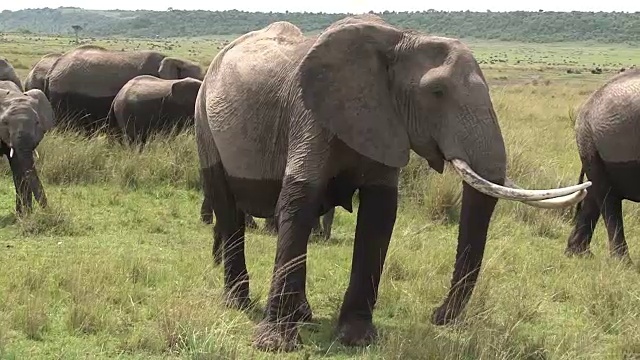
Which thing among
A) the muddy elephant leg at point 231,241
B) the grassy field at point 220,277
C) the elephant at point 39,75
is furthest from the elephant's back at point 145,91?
the muddy elephant leg at point 231,241

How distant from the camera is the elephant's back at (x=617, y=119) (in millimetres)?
8781

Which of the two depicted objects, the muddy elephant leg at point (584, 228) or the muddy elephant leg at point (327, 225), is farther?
the muddy elephant leg at point (327, 225)

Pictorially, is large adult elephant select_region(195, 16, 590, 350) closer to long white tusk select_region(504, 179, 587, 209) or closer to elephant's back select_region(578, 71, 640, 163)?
long white tusk select_region(504, 179, 587, 209)

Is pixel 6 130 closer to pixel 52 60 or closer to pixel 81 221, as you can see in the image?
pixel 81 221

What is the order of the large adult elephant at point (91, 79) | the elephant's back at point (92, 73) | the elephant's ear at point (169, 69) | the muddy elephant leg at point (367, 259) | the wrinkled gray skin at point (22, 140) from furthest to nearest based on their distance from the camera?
the elephant's ear at point (169, 69) → the elephant's back at point (92, 73) → the large adult elephant at point (91, 79) → the wrinkled gray skin at point (22, 140) → the muddy elephant leg at point (367, 259)

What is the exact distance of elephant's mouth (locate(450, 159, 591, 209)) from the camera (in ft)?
16.0

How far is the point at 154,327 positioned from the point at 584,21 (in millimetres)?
177697

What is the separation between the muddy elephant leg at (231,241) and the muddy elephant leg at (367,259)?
39.4 inches

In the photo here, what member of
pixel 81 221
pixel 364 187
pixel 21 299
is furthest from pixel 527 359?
pixel 81 221

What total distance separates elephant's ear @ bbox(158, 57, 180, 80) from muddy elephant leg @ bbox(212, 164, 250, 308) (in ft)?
34.9

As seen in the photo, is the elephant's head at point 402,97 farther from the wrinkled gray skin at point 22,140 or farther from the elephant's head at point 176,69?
the elephant's head at point 176,69

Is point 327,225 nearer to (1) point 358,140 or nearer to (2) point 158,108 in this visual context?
(1) point 358,140

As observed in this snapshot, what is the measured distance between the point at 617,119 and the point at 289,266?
455 cm

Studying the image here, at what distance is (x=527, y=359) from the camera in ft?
19.1
